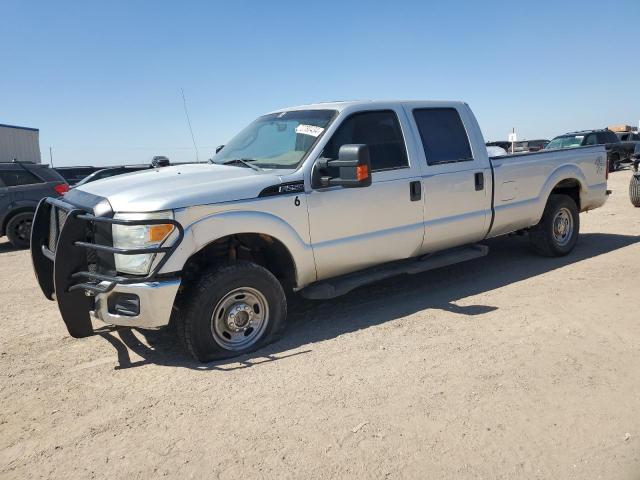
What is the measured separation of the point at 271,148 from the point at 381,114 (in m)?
1.11


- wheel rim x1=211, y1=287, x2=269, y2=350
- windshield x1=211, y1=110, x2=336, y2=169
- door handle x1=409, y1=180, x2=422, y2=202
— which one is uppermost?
windshield x1=211, y1=110, x2=336, y2=169

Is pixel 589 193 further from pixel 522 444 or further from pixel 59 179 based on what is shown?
pixel 59 179

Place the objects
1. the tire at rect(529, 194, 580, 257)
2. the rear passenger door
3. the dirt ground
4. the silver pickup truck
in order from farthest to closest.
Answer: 1. the tire at rect(529, 194, 580, 257)
2. the rear passenger door
3. the silver pickup truck
4. the dirt ground

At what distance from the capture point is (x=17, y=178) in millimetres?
10781

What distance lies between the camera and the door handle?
5055 mm

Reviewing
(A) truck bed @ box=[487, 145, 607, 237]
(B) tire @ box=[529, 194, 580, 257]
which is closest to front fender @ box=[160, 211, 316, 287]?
(A) truck bed @ box=[487, 145, 607, 237]

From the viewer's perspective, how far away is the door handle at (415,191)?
16.6ft

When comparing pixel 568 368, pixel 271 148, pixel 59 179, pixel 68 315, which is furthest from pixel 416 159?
pixel 59 179

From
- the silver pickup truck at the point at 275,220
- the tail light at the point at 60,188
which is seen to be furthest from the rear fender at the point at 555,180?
the tail light at the point at 60,188

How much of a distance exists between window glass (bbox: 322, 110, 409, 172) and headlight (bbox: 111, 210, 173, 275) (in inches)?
65.8

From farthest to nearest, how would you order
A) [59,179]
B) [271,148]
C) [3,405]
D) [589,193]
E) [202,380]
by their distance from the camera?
[59,179] → [589,193] → [271,148] → [202,380] → [3,405]

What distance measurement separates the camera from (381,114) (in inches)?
201

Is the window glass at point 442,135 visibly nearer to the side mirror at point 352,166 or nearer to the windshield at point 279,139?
the windshield at point 279,139

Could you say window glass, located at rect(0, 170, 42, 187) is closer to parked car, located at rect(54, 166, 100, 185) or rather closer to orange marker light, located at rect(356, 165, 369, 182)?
parked car, located at rect(54, 166, 100, 185)
